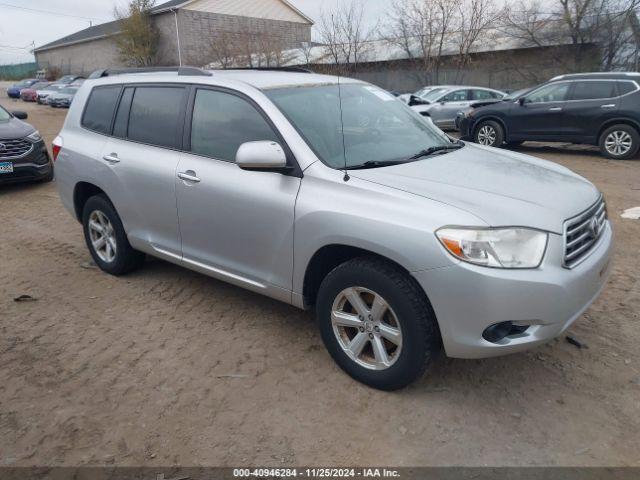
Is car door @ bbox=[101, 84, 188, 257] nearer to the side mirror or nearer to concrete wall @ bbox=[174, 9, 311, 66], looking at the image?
the side mirror

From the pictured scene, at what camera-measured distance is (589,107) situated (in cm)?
1059

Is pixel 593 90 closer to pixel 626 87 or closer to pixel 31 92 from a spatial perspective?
pixel 626 87

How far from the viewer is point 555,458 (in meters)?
2.54

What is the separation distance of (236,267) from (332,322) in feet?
2.80

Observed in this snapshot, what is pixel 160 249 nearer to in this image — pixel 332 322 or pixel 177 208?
pixel 177 208

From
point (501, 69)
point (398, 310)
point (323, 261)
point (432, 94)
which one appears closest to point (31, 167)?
point (323, 261)

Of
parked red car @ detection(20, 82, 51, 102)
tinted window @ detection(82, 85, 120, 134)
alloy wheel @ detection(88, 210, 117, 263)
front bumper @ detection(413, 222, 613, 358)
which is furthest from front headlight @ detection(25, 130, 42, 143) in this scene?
parked red car @ detection(20, 82, 51, 102)

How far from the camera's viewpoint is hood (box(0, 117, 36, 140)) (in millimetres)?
8148

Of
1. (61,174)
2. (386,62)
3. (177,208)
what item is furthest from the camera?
(386,62)

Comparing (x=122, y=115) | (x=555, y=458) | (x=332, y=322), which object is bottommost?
(x=555, y=458)

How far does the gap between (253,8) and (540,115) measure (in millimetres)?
36691

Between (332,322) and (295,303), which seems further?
(295,303)

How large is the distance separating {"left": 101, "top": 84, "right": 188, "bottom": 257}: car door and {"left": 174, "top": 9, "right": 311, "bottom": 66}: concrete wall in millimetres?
33993

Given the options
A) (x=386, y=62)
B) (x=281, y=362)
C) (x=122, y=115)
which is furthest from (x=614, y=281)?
(x=386, y=62)
